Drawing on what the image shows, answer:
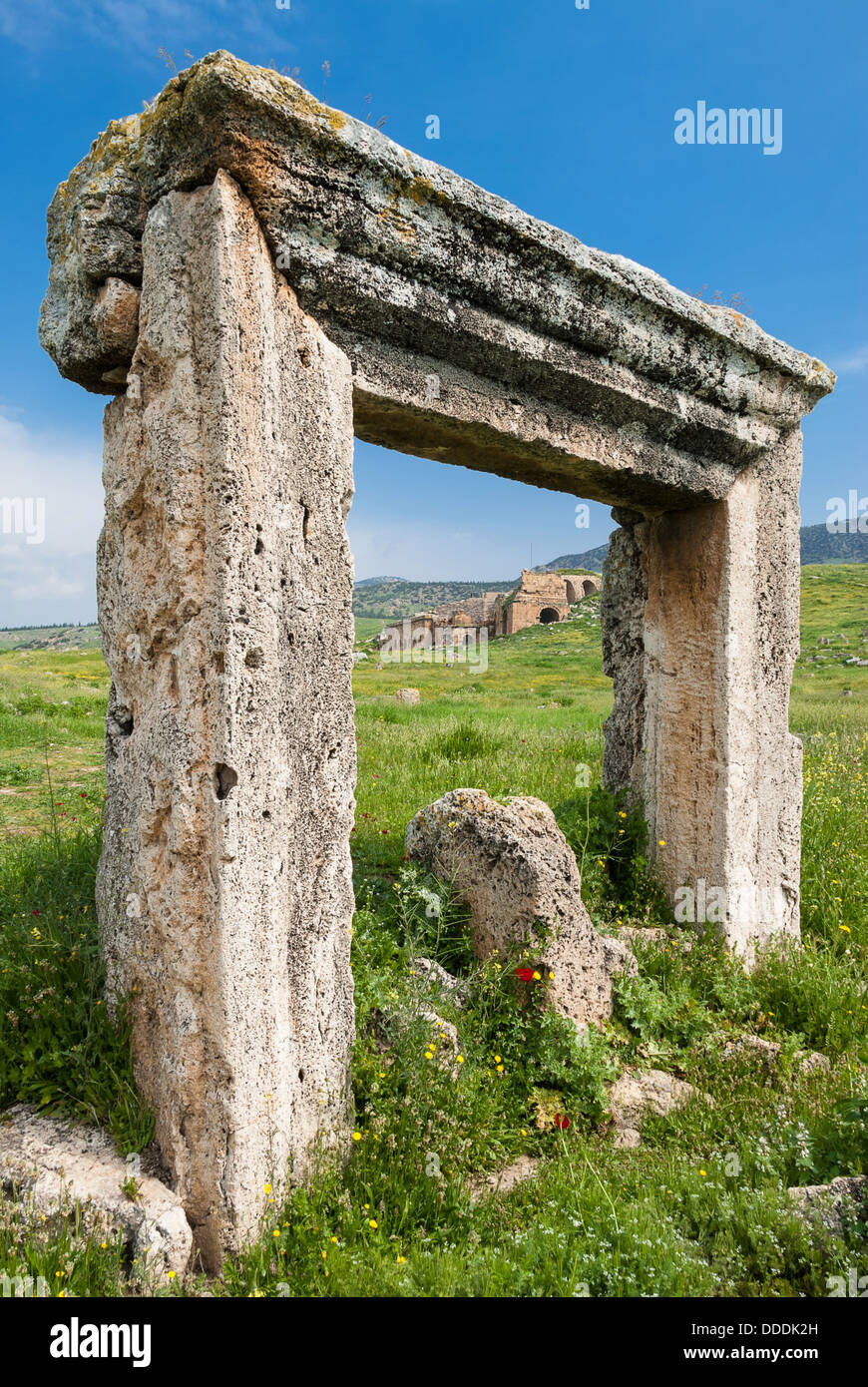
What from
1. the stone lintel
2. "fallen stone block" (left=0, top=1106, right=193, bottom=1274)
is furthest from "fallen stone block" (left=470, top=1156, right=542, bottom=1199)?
the stone lintel

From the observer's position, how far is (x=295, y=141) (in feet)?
7.63

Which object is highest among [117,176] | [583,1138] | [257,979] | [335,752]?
[117,176]

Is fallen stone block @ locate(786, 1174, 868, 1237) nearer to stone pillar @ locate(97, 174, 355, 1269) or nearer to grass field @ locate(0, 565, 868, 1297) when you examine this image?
grass field @ locate(0, 565, 868, 1297)

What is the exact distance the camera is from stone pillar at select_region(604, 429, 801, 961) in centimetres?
418

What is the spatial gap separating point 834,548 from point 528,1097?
130m

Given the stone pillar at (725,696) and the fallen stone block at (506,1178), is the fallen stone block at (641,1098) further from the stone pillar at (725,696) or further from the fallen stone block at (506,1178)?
the stone pillar at (725,696)

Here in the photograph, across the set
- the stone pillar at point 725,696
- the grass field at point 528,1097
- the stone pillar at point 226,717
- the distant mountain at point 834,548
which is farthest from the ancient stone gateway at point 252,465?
the distant mountain at point 834,548

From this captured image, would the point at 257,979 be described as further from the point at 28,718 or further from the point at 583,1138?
the point at 28,718

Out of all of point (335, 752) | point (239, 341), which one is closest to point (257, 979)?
point (335, 752)

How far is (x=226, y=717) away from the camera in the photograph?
2.20 m

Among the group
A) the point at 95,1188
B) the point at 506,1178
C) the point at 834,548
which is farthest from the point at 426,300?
the point at 834,548

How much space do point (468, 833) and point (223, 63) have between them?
2.90m

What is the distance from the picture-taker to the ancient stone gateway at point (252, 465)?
7.33ft

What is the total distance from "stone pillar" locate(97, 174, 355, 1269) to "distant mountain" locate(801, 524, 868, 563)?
370 feet
